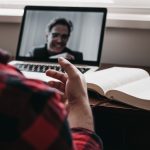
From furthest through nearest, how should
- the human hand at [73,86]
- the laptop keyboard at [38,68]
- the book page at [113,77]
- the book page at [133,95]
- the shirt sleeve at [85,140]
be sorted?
the laptop keyboard at [38,68] < the book page at [113,77] < the book page at [133,95] < the human hand at [73,86] < the shirt sleeve at [85,140]

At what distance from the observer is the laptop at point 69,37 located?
1.16 metres

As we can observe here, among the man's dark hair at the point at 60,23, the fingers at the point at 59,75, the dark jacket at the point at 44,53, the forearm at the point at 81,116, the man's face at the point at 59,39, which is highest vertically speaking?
the man's dark hair at the point at 60,23

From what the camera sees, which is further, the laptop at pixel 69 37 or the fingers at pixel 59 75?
the laptop at pixel 69 37

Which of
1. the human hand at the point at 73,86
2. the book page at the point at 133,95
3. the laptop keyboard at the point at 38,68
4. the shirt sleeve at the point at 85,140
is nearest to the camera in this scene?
the shirt sleeve at the point at 85,140

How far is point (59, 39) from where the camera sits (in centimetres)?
120

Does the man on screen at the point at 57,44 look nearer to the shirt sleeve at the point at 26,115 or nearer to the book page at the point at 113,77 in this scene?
the book page at the point at 113,77

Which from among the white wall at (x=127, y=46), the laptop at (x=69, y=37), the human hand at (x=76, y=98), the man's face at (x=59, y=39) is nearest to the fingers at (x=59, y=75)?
the human hand at (x=76, y=98)

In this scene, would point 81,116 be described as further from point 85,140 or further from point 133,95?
point 133,95

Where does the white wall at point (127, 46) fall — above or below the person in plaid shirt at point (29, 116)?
above

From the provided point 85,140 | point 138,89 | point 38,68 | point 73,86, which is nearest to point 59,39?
point 38,68

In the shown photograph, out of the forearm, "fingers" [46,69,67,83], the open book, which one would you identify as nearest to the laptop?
the open book

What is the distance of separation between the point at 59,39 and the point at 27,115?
0.89 metres

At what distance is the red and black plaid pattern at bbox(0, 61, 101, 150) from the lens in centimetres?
33

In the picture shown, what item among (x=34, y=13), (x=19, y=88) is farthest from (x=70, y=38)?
(x=19, y=88)
